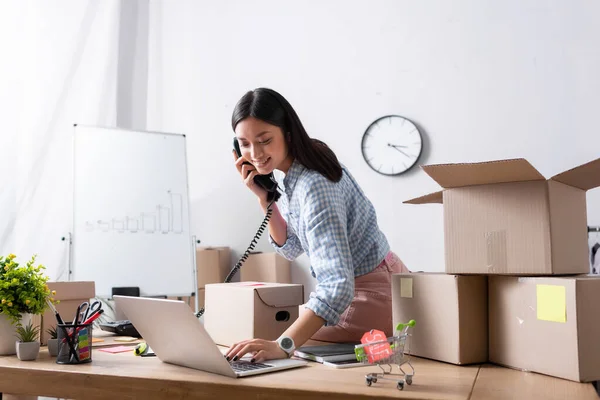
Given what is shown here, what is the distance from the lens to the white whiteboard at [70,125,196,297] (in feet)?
10.6

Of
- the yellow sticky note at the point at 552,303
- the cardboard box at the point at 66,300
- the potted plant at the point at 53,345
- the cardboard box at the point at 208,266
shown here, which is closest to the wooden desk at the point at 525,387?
the yellow sticky note at the point at 552,303

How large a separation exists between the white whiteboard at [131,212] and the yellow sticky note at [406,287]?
2.14 metres

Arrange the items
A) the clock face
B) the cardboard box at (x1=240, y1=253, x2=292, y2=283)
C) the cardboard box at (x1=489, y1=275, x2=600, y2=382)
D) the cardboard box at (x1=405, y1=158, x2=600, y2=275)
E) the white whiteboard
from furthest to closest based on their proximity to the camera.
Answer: the cardboard box at (x1=240, y1=253, x2=292, y2=283) < the clock face < the white whiteboard < the cardboard box at (x1=405, y1=158, x2=600, y2=275) < the cardboard box at (x1=489, y1=275, x2=600, y2=382)

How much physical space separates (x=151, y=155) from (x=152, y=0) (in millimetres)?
1256

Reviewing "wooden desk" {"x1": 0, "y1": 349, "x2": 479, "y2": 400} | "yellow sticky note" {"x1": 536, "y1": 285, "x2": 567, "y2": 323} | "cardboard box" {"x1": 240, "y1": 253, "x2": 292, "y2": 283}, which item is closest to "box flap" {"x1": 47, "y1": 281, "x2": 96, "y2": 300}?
"wooden desk" {"x1": 0, "y1": 349, "x2": 479, "y2": 400}

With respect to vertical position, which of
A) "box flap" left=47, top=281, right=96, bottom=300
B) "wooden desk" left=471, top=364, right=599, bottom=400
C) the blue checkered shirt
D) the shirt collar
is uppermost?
the shirt collar

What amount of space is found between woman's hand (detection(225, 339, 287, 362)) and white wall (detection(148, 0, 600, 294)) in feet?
7.35

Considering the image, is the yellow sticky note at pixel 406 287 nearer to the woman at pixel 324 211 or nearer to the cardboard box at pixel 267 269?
the woman at pixel 324 211

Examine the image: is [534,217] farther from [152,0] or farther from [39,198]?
[152,0]

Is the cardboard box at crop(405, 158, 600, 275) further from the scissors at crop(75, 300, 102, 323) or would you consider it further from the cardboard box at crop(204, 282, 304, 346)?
the scissors at crop(75, 300, 102, 323)

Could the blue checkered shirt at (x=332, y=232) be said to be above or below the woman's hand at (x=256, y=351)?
above

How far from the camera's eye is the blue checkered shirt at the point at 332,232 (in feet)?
4.60

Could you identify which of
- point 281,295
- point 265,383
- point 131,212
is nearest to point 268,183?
point 281,295

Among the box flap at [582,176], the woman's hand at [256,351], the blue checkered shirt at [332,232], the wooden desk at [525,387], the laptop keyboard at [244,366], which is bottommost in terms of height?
the wooden desk at [525,387]
